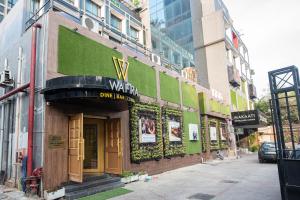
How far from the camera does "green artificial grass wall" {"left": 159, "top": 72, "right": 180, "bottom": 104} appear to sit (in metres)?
16.1

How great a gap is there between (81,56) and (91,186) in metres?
5.29

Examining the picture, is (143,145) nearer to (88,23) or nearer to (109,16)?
(88,23)

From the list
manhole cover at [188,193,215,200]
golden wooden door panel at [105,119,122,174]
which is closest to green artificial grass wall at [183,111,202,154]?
golden wooden door panel at [105,119,122,174]

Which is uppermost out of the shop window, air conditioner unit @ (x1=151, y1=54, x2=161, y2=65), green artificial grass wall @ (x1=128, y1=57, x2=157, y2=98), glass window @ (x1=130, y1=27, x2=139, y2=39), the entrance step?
glass window @ (x1=130, y1=27, x2=139, y2=39)

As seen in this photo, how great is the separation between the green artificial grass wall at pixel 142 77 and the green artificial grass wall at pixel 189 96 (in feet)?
14.0

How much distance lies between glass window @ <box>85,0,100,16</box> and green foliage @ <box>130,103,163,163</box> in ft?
26.7

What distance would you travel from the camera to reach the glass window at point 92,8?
16.8 metres

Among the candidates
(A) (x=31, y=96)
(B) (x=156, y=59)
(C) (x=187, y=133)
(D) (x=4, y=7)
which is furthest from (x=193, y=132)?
(D) (x=4, y=7)

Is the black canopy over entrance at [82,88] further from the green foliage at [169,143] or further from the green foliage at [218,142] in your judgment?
the green foliage at [218,142]

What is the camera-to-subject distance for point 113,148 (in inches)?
447

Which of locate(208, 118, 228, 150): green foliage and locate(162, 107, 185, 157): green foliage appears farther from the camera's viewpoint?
locate(208, 118, 228, 150): green foliage

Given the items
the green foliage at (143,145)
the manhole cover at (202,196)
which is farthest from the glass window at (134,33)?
the manhole cover at (202,196)

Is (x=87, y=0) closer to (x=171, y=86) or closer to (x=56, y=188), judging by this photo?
(x=171, y=86)

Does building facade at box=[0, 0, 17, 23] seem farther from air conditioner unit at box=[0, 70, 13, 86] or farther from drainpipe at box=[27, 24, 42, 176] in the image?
drainpipe at box=[27, 24, 42, 176]
